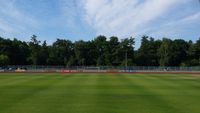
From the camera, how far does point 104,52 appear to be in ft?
504

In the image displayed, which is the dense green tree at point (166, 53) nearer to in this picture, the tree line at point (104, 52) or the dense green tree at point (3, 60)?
the tree line at point (104, 52)

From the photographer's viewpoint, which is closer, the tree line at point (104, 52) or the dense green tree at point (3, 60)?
the dense green tree at point (3, 60)

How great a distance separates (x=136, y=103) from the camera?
2012 centimetres

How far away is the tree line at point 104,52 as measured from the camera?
14350 cm

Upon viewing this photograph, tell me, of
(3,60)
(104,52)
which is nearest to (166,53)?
(104,52)

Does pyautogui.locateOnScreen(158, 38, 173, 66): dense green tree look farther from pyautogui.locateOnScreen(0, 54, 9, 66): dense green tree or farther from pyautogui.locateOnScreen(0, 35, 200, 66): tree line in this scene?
pyautogui.locateOnScreen(0, 54, 9, 66): dense green tree

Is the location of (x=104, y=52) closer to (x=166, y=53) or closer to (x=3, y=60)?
(x=166, y=53)

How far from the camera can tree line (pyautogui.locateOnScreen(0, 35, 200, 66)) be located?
14350 cm

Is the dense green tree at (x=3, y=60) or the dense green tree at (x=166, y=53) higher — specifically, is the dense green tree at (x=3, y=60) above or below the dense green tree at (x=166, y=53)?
below

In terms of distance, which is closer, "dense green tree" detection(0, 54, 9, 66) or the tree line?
"dense green tree" detection(0, 54, 9, 66)

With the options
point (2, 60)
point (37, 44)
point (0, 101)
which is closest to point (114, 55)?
point (37, 44)

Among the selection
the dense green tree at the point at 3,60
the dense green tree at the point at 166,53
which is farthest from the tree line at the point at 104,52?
the dense green tree at the point at 3,60

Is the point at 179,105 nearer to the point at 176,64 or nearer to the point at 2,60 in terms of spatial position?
the point at 2,60

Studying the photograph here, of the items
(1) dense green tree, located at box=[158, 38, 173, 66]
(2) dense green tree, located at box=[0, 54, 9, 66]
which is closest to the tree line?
(1) dense green tree, located at box=[158, 38, 173, 66]
